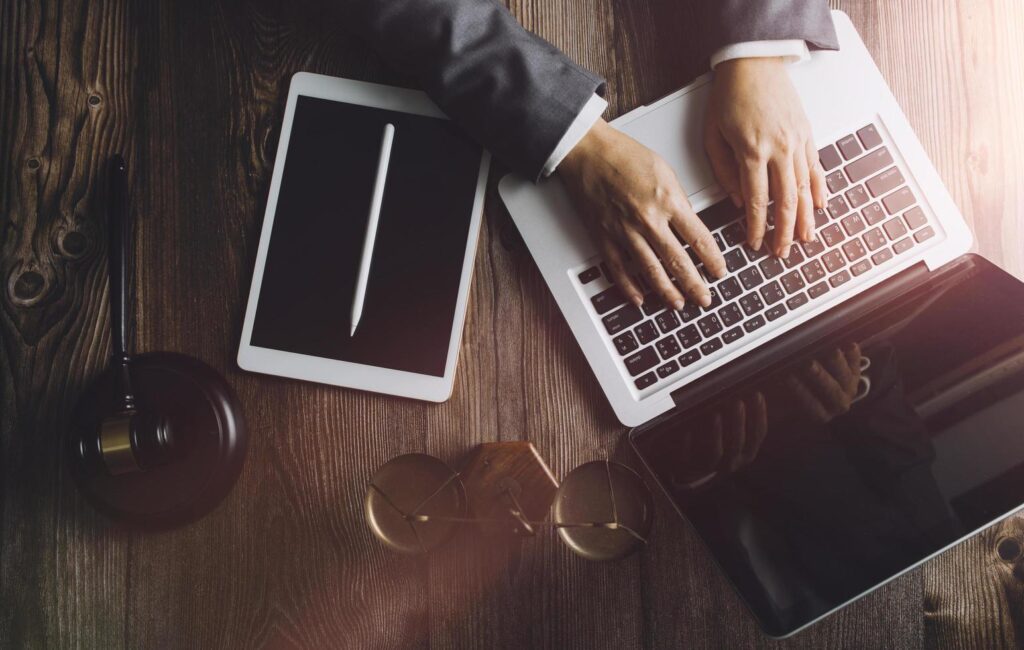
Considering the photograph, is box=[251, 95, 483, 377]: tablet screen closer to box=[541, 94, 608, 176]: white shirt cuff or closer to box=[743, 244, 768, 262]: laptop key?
A: box=[541, 94, 608, 176]: white shirt cuff

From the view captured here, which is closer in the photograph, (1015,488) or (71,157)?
(1015,488)

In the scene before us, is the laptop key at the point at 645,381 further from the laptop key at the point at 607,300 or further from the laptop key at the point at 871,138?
the laptop key at the point at 871,138

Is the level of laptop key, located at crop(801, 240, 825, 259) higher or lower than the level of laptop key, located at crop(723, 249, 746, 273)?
lower

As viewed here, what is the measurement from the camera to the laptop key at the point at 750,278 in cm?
71

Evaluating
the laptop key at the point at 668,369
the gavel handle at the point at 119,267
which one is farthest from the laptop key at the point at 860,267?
the gavel handle at the point at 119,267

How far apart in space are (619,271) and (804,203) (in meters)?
0.20

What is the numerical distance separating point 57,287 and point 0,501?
0.77 feet

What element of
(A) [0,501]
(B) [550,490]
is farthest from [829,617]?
(A) [0,501]

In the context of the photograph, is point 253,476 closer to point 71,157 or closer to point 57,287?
point 57,287

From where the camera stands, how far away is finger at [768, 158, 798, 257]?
0.69m

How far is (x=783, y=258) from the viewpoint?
71cm

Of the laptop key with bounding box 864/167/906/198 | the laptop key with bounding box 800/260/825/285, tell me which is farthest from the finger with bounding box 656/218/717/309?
the laptop key with bounding box 864/167/906/198

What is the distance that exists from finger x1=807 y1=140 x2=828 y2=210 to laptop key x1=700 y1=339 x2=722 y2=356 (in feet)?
0.58

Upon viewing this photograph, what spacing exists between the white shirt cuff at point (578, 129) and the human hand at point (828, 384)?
321 millimetres
